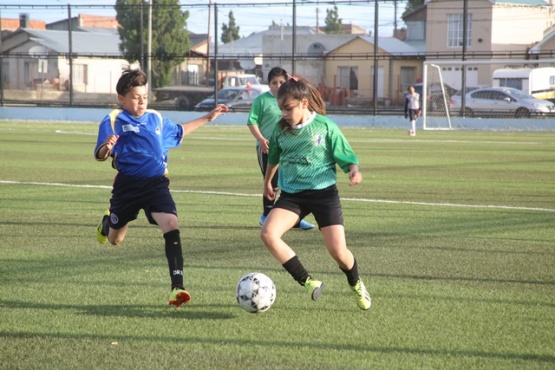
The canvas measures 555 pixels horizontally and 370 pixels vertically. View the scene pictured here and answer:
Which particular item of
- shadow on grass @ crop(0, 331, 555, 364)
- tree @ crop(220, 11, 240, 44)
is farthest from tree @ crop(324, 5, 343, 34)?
shadow on grass @ crop(0, 331, 555, 364)

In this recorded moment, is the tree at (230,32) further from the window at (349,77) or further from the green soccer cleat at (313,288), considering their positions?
the green soccer cleat at (313,288)

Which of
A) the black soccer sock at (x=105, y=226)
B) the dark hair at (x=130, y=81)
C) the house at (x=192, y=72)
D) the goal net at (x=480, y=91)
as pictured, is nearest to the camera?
the dark hair at (x=130, y=81)

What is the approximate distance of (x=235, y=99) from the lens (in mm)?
41688

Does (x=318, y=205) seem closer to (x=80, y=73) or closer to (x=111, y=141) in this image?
(x=111, y=141)

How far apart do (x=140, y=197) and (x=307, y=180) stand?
1303 mm

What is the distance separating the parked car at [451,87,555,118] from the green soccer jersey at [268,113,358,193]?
90.8ft

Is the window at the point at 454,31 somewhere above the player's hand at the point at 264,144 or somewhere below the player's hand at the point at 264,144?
above

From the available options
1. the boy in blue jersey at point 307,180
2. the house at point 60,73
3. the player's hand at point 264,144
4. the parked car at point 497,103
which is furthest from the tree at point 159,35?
the boy in blue jersey at point 307,180

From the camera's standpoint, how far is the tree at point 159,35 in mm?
42531

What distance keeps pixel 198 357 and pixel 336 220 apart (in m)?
1.60

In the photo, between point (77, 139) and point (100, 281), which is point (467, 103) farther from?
point (100, 281)

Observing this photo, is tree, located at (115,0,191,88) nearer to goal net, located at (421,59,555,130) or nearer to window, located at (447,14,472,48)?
goal net, located at (421,59,555,130)

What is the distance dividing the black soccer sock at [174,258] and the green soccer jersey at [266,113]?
12.6ft

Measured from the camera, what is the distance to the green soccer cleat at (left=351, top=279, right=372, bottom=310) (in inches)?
227
